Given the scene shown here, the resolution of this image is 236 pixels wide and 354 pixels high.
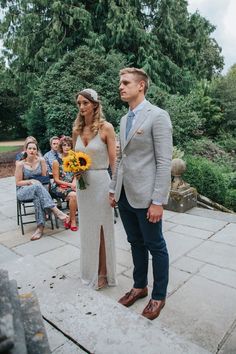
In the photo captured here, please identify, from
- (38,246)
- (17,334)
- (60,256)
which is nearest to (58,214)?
A: (38,246)

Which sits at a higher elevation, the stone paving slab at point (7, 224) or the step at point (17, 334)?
the step at point (17, 334)

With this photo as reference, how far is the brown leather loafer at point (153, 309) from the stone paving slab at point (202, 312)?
85 mm

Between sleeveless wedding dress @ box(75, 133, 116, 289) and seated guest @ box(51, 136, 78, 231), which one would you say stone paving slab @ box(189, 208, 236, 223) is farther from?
sleeveless wedding dress @ box(75, 133, 116, 289)

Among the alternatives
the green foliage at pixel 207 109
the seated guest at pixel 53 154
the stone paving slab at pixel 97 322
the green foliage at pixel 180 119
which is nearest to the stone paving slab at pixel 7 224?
the seated guest at pixel 53 154

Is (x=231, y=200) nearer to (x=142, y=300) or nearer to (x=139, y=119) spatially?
(x=142, y=300)

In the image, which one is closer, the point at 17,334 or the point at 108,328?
the point at 17,334

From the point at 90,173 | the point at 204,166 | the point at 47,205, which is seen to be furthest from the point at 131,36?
the point at 90,173

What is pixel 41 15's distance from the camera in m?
13.8

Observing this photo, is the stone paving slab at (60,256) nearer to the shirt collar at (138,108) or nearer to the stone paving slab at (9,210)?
the stone paving slab at (9,210)

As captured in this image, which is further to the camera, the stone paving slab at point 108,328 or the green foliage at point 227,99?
the green foliage at point 227,99

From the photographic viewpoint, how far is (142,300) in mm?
3043

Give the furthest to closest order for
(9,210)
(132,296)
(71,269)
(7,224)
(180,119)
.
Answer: (180,119)
(9,210)
(7,224)
(71,269)
(132,296)

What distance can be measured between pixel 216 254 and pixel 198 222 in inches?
52.6

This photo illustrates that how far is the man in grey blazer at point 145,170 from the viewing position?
2.43 m
